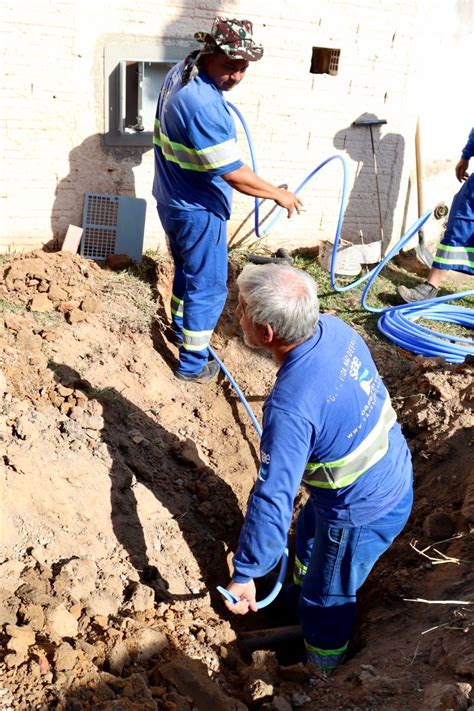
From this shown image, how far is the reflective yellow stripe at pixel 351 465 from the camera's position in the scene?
132 inches

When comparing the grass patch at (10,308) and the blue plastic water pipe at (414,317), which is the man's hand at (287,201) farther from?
the grass patch at (10,308)

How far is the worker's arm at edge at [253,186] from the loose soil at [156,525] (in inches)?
56.2

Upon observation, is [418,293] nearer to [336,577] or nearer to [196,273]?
[196,273]

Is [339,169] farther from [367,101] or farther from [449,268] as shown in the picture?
[449,268]

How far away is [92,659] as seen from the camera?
3.07 meters

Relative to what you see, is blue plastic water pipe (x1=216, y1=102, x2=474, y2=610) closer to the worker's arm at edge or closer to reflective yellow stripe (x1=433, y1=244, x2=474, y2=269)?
reflective yellow stripe (x1=433, y1=244, x2=474, y2=269)

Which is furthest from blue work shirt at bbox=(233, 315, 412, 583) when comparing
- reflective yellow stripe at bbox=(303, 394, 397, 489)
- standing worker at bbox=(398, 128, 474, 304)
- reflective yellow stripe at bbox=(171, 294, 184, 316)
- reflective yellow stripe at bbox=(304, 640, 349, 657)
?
standing worker at bbox=(398, 128, 474, 304)

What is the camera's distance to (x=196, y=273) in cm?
523

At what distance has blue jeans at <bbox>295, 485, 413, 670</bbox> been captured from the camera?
3588 mm

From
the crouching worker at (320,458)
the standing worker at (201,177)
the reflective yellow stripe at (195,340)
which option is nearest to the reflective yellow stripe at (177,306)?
the standing worker at (201,177)

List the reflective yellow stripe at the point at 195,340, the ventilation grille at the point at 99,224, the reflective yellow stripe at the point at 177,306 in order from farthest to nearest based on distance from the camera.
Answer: the ventilation grille at the point at 99,224
the reflective yellow stripe at the point at 177,306
the reflective yellow stripe at the point at 195,340

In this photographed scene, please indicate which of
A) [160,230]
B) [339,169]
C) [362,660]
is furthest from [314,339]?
[339,169]

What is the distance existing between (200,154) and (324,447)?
2333 mm

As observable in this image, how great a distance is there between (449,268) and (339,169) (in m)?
1.42
